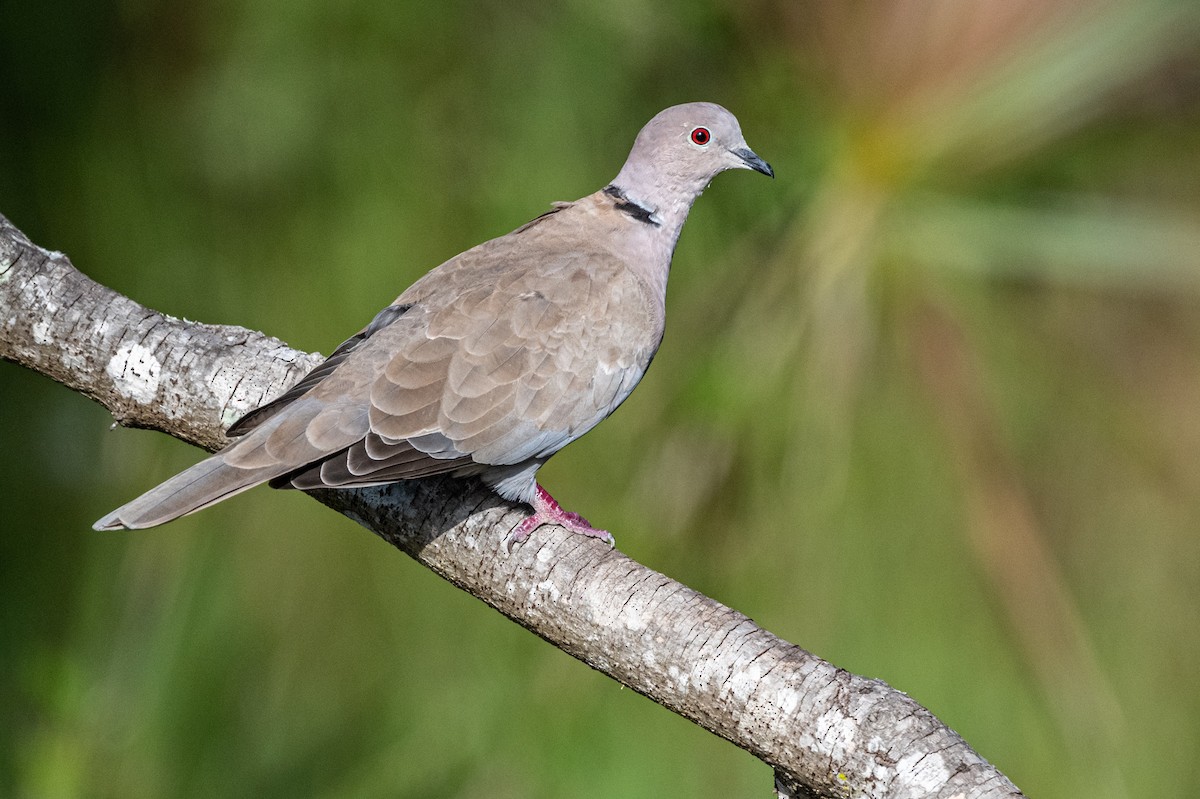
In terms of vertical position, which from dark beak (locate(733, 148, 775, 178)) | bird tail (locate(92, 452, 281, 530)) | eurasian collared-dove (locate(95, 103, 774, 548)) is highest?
dark beak (locate(733, 148, 775, 178))

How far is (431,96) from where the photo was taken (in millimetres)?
3623

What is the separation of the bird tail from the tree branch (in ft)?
1.14

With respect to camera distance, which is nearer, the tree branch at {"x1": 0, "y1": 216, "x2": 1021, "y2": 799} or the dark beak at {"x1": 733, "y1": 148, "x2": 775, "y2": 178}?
the tree branch at {"x1": 0, "y1": 216, "x2": 1021, "y2": 799}

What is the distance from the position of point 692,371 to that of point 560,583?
1.30 metres

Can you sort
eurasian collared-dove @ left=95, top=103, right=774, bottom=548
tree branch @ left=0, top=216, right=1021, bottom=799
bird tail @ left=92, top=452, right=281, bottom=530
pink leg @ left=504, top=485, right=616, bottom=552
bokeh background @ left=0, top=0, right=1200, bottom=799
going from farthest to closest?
bokeh background @ left=0, top=0, right=1200, bottom=799
pink leg @ left=504, top=485, right=616, bottom=552
eurasian collared-dove @ left=95, top=103, right=774, bottom=548
bird tail @ left=92, top=452, right=281, bottom=530
tree branch @ left=0, top=216, right=1021, bottom=799

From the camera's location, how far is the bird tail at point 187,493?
2.01 metres

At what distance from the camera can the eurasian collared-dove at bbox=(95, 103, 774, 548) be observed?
2139 mm

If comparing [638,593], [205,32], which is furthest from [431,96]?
[638,593]

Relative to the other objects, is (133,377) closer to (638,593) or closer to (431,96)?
(638,593)

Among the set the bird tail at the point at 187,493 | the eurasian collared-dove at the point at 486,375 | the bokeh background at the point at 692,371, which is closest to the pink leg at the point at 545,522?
the eurasian collared-dove at the point at 486,375

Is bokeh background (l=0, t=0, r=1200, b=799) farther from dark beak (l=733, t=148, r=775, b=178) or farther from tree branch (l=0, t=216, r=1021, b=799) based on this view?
tree branch (l=0, t=216, r=1021, b=799)

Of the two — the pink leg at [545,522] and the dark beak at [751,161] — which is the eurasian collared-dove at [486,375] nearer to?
the pink leg at [545,522]

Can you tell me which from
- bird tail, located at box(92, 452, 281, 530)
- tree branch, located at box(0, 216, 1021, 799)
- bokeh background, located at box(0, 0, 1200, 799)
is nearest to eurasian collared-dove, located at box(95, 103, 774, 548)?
Result: bird tail, located at box(92, 452, 281, 530)

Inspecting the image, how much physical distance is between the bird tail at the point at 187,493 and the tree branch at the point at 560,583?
35 centimetres
